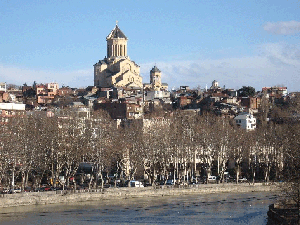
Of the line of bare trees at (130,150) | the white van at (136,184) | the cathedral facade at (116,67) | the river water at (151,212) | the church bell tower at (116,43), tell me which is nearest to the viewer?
the river water at (151,212)

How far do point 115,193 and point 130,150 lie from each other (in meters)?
10.5

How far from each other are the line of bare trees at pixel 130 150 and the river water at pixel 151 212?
403cm

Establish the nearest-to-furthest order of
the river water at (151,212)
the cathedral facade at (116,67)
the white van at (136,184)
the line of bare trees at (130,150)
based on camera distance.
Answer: the river water at (151,212) < the line of bare trees at (130,150) < the white van at (136,184) < the cathedral facade at (116,67)

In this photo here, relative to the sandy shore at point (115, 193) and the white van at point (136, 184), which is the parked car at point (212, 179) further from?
the white van at point (136, 184)

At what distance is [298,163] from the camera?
1457 inches

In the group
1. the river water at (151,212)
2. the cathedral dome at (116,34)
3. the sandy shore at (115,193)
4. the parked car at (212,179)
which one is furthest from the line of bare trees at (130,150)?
the cathedral dome at (116,34)

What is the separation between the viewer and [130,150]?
6375cm

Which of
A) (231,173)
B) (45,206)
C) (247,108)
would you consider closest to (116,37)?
(247,108)

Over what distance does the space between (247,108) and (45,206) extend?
67.2 meters

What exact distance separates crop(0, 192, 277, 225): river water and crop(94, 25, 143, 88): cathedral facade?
76.6m

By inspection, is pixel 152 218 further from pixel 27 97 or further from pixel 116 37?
pixel 116 37

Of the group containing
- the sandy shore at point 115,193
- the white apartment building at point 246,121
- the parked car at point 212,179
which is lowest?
the sandy shore at point 115,193

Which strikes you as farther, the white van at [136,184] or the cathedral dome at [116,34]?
the cathedral dome at [116,34]

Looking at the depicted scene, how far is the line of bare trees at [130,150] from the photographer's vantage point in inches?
2229
